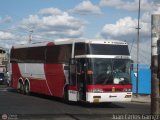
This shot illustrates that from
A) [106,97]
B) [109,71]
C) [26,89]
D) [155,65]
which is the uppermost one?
[155,65]

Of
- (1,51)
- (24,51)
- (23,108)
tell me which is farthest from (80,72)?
(1,51)

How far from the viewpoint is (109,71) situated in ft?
74.4

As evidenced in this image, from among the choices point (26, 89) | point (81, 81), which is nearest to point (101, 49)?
point (81, 81)

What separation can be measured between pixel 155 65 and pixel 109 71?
42.2ft

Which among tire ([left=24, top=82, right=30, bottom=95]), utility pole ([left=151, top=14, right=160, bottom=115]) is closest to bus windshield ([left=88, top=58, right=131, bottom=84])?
tire ([left=24, top=82, right=30, bottom=95])

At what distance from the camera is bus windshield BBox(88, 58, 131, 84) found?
73.4 ft

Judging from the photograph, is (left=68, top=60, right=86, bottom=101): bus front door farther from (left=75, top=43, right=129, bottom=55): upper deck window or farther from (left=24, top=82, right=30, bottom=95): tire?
(left=24, top=82, right=30, bottom=95): tire

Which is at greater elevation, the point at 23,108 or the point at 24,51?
the point at 24,51

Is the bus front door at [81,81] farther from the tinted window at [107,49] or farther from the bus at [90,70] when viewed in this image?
the tinted window at [107,49]

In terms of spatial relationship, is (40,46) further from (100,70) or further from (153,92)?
(153,92)

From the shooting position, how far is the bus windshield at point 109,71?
22375 mm

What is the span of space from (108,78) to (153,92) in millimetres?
12964

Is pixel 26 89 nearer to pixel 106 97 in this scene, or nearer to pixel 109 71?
pixel 106 97

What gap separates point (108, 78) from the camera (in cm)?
2267
